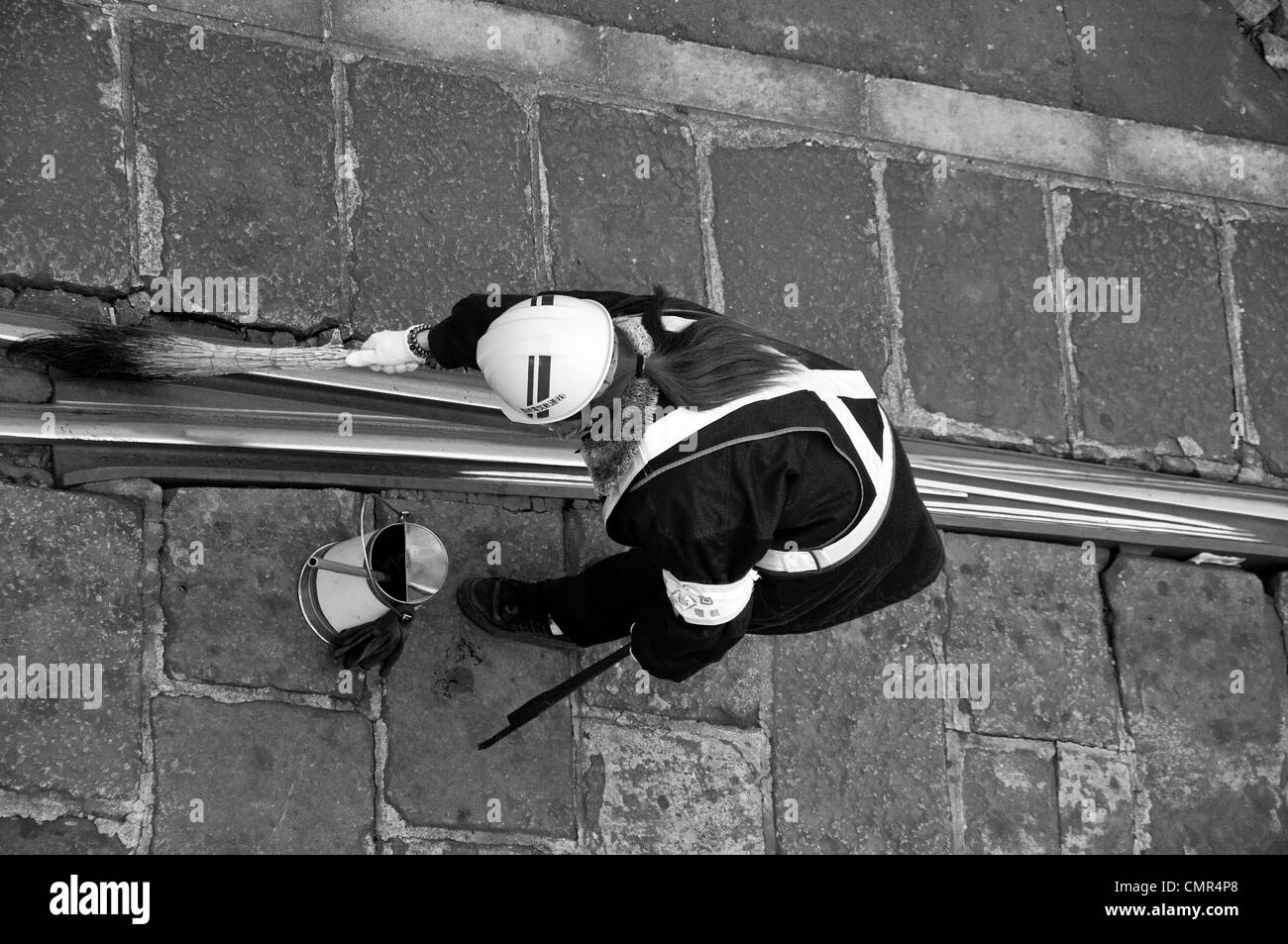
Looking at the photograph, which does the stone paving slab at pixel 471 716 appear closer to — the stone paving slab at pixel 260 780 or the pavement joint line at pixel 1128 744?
the stone paving slab at pixel 260 780

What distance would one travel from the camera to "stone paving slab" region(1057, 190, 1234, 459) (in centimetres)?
502

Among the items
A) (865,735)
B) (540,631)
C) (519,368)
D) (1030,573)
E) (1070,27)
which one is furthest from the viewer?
(1070,27)

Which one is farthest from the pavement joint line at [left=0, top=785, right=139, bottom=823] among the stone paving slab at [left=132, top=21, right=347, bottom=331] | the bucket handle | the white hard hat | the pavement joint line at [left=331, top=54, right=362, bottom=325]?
the white hard hat

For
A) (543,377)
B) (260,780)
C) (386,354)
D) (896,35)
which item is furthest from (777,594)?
(896,35)

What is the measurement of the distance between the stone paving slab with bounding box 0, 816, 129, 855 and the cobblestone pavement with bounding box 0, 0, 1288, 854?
0.04 ft

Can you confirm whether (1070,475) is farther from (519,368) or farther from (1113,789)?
(519,368)

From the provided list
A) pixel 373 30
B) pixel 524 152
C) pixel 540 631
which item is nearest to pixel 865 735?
pixel 540 631

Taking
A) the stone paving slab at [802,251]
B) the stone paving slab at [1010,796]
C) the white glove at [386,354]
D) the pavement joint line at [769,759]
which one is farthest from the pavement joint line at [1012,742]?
the white glove at [386,354]

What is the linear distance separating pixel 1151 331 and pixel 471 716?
10.1 feet

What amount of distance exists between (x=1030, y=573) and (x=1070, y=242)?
1.39 metres

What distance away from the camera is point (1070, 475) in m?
4.84

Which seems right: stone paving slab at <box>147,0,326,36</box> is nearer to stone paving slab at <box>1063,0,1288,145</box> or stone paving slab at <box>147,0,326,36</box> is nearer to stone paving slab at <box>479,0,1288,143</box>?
stone paving slab at <box>479,0,1288,143</box>

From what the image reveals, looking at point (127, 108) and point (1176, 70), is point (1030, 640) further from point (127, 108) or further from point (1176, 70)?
point (127, 108)

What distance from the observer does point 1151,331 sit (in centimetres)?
513
